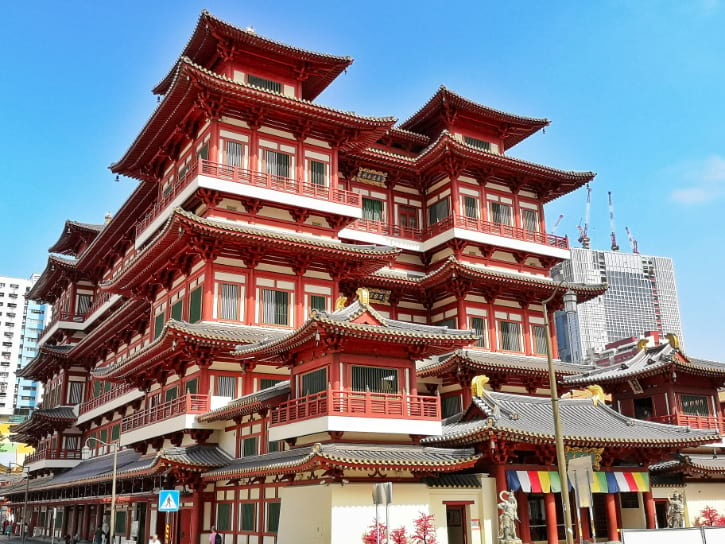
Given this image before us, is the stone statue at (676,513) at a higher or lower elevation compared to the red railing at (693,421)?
lower

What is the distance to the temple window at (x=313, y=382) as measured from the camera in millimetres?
29141

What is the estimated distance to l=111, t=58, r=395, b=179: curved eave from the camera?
131 ft

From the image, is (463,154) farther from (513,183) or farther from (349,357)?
(349,357)

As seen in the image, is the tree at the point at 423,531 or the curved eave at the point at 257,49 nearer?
the tree at the point at 423,531

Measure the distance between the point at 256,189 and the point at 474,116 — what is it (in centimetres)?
1944

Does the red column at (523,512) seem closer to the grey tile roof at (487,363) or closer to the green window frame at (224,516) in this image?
the grey tile roof at (487,363)

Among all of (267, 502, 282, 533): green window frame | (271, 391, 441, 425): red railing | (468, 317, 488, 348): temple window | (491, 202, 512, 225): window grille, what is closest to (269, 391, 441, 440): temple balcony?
(271, 391, 441, 425): red railing

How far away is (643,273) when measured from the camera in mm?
174875

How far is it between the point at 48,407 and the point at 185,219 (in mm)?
45302

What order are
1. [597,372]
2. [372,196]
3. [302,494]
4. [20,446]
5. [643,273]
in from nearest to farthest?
[302,494] < [597,372] < [372,196] < [20,446] < [643,273]

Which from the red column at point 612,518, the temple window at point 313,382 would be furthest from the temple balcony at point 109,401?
the red column at point 612,518

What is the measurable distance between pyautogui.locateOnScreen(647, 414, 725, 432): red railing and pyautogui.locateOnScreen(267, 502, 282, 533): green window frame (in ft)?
78.0

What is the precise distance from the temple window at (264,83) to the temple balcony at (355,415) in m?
22.1

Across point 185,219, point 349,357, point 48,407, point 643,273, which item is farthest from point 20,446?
point 643,273
